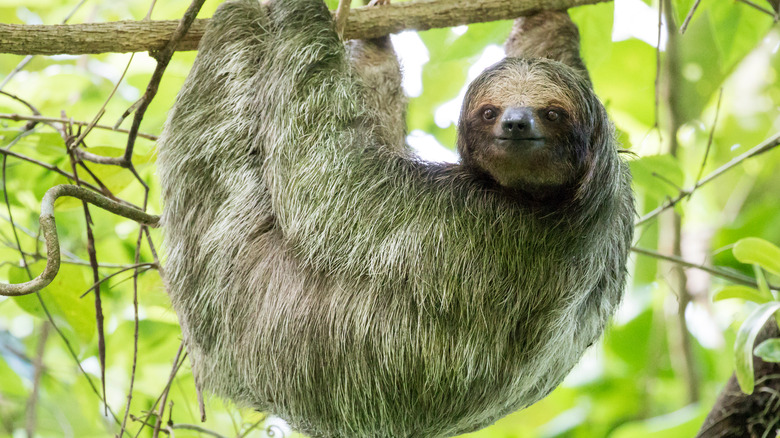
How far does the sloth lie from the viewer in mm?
6336

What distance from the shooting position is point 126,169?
7.45 metres

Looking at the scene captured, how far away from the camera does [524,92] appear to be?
6.20 meters

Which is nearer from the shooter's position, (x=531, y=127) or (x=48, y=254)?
(x=48, y=254)

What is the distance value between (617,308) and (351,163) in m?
3.11

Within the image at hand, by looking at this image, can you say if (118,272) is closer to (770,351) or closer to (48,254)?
(48,254)

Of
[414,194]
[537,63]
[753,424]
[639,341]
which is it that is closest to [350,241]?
[414,194]

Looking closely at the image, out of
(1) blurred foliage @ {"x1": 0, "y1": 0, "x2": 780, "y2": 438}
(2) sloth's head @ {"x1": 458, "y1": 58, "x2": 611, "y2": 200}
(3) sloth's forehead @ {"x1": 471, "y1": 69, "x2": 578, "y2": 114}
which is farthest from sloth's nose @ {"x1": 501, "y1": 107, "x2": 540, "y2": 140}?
(1) blurred foliage @ {"x1": 0, "y1": 0, "x2": 780, "y2": 438}

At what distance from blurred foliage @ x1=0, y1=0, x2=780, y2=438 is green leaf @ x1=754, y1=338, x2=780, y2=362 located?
0.02 metres

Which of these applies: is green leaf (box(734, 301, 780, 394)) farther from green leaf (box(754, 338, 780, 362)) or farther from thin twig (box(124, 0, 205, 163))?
thin twig (box(124, 0, 205, 163))

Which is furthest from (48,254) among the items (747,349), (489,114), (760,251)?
(760,251)

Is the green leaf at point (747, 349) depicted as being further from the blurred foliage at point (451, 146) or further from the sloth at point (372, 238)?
the sloth at point (372, 238)

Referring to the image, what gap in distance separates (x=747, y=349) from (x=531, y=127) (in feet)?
7.46

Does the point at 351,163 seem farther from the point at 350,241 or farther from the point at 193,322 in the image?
the point at 193,322

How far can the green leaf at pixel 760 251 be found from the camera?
6.04 m
